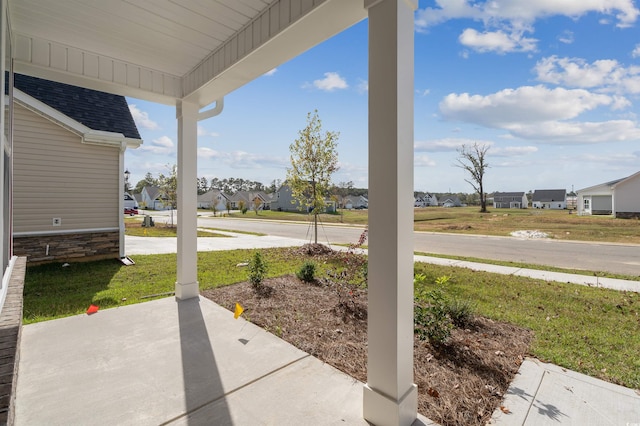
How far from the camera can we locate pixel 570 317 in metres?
3.73

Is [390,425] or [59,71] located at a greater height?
[59,71]

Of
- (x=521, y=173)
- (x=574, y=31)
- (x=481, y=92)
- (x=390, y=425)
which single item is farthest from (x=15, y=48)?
Result: (x=521, y=173)

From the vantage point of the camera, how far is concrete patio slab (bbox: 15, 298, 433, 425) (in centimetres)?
200

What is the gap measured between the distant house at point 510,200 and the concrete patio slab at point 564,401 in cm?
6164

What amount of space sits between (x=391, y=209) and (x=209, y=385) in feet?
6.54

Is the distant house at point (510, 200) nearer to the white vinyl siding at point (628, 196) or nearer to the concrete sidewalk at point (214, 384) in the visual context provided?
the white vinyl siding at point (628, 196)

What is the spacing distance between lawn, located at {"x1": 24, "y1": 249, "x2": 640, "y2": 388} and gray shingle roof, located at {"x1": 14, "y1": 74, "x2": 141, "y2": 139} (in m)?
3.53

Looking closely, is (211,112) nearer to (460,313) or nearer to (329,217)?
(460,313)

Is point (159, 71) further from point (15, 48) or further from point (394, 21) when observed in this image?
point (394, 21)

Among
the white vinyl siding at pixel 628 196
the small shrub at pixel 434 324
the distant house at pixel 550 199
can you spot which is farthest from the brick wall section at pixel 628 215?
the distant house at pixel 550 199

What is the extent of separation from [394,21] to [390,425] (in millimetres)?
2397

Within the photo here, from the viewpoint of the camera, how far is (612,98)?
12.1 m

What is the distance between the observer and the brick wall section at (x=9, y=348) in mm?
1152

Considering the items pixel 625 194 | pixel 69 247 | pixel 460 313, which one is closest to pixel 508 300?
pixel 460 313
